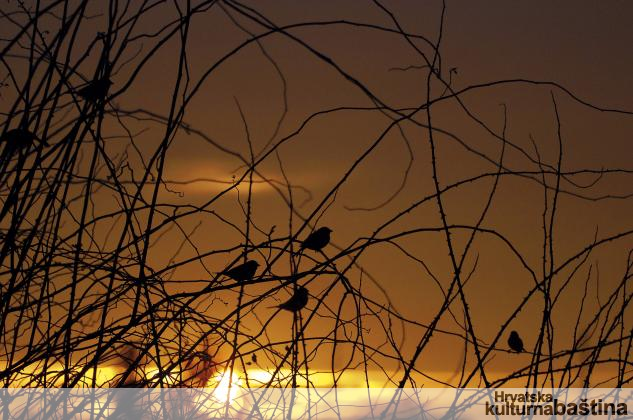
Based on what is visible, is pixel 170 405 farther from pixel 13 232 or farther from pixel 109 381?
pixel 13 232

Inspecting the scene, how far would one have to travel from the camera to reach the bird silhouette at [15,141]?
0.54 m

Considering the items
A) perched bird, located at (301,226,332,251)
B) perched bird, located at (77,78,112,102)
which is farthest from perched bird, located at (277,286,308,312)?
perched bird, located at (77,78,112,102)

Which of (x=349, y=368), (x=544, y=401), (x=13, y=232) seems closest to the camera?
(x=13, y=232)

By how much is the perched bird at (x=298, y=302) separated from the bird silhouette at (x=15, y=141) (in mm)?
224

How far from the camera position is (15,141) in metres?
0.55

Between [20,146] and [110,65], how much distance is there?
9 cm

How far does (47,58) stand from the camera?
58cm

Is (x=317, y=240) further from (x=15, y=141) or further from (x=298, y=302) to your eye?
(x=15, y=141)

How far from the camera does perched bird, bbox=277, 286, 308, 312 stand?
589mm

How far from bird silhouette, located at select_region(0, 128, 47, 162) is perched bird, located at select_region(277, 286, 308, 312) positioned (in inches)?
8.8

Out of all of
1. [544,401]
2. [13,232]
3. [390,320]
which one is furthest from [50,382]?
[544,401]

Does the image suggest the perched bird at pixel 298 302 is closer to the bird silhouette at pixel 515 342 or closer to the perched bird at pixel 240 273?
the perched bird at pixel 240 273

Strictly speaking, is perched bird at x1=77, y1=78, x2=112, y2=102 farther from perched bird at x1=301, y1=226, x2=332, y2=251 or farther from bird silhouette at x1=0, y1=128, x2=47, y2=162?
perched bird at x1=301, y1=226, x2=332, y2=251

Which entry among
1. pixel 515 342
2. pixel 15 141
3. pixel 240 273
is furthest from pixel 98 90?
pixel 515 342
